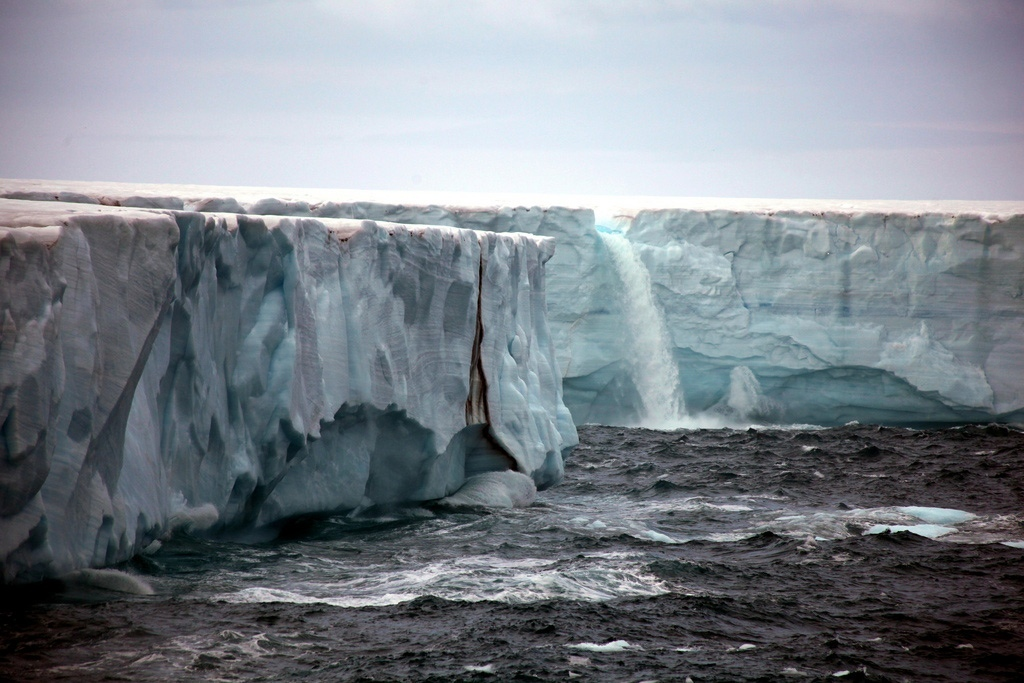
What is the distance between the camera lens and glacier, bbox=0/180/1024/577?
17.1 feet

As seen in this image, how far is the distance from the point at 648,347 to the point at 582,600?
8862mm

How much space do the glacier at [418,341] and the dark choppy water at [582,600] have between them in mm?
397

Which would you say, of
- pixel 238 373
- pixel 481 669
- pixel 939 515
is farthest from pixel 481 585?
pixel 939 515

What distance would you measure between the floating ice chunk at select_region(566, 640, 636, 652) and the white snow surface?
28.7ft

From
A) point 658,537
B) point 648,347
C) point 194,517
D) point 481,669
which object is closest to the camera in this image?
point 481,669

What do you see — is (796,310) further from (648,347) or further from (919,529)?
(919,529)

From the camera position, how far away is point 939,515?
9305 millimetres

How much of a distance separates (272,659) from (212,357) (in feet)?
7.09

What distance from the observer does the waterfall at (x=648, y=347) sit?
15.0m

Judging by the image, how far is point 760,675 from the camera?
5270 mm

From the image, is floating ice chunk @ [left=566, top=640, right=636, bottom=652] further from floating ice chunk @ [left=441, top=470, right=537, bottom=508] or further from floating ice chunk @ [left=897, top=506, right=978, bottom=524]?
floating ice chunk @ [left=897, top=506, right=978, bottom=524]

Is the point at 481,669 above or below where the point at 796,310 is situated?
below

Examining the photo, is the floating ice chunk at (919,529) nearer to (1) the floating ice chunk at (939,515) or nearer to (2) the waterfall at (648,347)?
(1) the floating ice chunk at (939,515)

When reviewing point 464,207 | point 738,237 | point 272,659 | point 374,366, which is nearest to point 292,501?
point 374,366
